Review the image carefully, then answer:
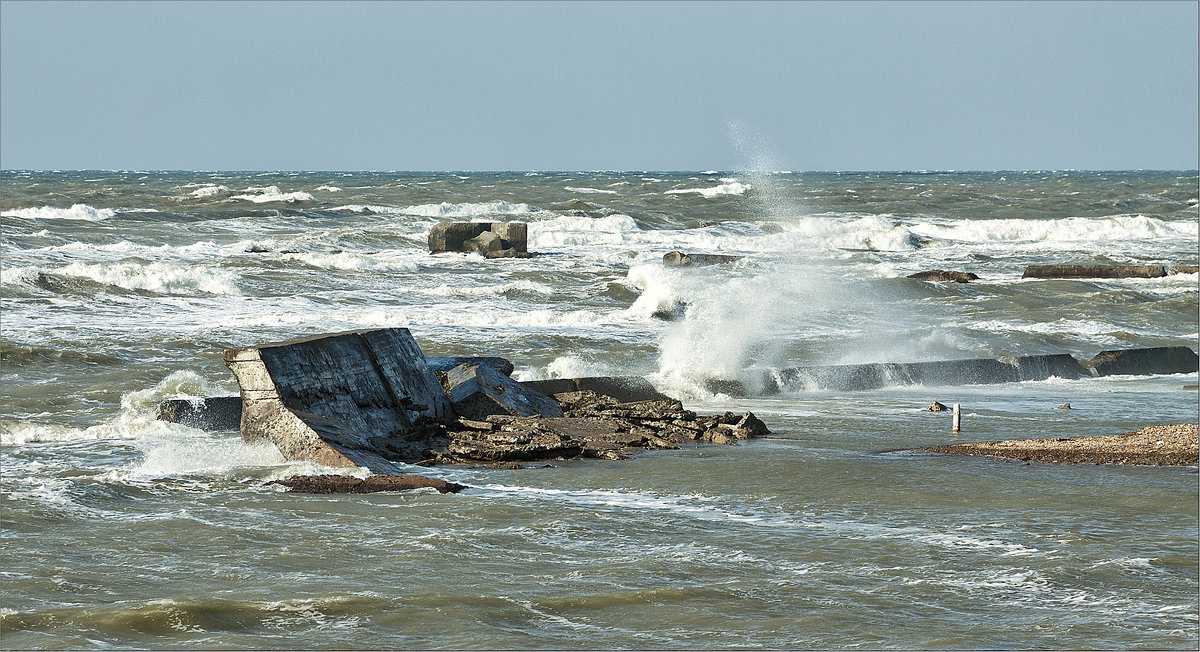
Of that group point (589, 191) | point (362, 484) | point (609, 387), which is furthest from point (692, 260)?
point (589, 191)

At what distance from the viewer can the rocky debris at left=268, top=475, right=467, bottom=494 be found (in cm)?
859

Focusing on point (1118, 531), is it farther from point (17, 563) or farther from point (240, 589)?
point (17, 563)

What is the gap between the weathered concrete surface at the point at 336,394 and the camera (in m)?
9.59

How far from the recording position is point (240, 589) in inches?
244

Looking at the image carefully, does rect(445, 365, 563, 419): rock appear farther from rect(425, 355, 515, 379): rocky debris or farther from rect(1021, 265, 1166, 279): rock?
rect(1021, 265, 1166, 279): rock

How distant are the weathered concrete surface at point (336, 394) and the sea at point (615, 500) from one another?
0.89ft

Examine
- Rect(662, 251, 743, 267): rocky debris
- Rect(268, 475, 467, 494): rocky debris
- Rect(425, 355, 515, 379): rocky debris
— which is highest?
Rect(662, 251, 743, 267): rocky debris

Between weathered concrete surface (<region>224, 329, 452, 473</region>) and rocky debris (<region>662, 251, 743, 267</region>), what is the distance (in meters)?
18.4

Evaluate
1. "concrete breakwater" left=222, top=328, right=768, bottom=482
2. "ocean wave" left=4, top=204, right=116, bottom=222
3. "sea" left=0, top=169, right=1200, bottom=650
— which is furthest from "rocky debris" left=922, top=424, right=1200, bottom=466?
"ocean wave" left=4, top=204, right=116, bottom=222

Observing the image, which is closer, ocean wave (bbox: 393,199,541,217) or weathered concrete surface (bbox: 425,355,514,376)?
weathered concrete surface (bbox: 425,355,514,376)

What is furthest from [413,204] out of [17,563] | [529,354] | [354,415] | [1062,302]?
[17,563]

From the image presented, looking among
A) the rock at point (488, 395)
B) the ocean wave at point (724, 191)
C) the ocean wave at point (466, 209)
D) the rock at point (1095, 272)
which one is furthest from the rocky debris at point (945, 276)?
the ocean wave at point (724, 191)

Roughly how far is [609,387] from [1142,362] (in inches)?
304

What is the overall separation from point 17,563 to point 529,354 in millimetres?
10736
